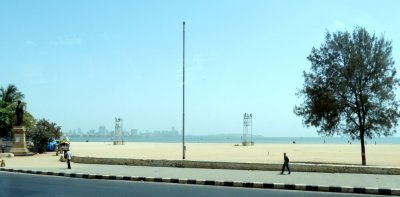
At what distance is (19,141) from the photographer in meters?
37.0

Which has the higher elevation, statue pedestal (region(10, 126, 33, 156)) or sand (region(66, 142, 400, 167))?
statue pedestal (region(10, 126, 33, 156))

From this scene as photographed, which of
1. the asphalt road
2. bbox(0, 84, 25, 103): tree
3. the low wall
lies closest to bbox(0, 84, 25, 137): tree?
bbox(0, 84, 25, 103): tree

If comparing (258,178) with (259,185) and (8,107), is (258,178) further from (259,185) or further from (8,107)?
(8,107)

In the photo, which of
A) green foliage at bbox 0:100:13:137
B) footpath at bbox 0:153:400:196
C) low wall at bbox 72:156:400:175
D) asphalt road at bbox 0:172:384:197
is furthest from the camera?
green foliage at bbox 0:100:13:137

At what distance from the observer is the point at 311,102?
96.2 feet

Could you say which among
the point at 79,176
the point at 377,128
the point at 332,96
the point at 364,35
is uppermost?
the point at 364,35

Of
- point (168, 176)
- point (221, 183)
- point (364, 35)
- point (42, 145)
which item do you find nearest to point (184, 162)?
point (168, 176)

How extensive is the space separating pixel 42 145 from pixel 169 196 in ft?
99.0

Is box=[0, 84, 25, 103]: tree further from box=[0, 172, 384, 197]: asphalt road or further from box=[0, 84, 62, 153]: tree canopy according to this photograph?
box=[0, 172, 384, 197]: asphalt road

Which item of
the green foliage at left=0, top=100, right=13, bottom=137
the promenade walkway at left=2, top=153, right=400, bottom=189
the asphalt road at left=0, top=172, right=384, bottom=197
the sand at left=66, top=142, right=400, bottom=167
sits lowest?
the sand at left=66, top=142, right=400, bottom=167

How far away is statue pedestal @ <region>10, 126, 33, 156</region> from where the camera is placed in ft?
120

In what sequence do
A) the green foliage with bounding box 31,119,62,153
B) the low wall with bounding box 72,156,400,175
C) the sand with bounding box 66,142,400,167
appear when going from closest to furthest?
the low wall with bounding box 72,156,400,175
the sand with bounding box 66,142,400,167
the green foliage with bounding box 31,119,62,153

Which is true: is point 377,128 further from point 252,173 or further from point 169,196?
point 169,196

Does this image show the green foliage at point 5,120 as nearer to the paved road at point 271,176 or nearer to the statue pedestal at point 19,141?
the statue pedestal at point 19,141
